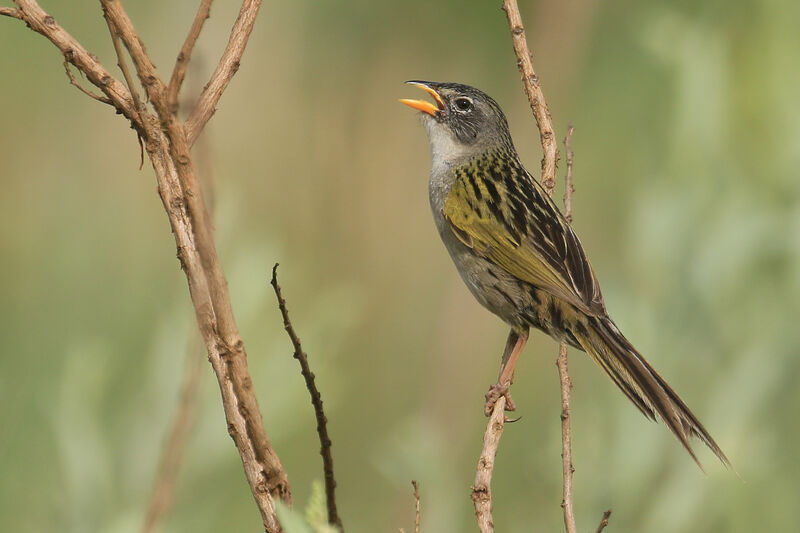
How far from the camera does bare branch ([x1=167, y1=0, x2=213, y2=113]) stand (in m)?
1.87

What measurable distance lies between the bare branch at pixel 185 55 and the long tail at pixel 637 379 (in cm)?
183

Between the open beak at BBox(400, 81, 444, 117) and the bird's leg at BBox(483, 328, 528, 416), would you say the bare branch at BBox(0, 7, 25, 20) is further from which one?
the open beak at BBox(400, 81, 444, 117)

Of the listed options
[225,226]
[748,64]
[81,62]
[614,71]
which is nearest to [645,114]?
[614,71]

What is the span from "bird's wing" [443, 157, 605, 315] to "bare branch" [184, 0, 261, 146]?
77.8 inches

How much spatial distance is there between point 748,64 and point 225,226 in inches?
105

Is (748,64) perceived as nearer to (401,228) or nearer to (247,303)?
(247,303)

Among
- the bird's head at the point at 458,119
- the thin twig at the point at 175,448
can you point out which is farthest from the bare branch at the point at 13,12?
the bird's head at the point at 458,119

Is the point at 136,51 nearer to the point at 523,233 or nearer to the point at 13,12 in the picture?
the point at 13,12

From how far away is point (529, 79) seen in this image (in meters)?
3.43

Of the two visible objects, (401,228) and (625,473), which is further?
(401,228)

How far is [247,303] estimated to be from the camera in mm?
4160

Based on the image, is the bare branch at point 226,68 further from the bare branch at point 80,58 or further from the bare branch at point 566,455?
the bare branch at point 566,455

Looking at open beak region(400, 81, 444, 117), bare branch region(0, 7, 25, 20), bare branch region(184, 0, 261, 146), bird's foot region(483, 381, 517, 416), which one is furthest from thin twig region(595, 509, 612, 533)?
open beak region(400, 81, 444, 117)

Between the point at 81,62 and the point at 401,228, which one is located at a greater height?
the point at 401,228
